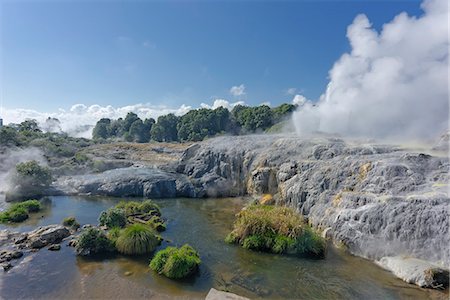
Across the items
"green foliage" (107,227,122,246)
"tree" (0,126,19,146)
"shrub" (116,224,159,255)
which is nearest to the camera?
"shrub" (116,224,159,255)

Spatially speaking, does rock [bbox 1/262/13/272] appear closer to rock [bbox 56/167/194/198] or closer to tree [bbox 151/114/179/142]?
rock [bbox 56/167/194/198]

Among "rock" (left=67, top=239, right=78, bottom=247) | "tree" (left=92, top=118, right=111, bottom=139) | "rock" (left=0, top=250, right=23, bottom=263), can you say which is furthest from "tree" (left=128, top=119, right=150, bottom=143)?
"rock" (left=0, top=250, right=23, bottom=263)

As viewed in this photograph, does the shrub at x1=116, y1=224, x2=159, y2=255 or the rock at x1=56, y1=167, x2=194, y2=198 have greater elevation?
the rock at x1=56, y1=167, x2=194, y2=198

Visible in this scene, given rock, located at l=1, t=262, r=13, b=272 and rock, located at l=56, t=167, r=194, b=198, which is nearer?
rock, located at l=1, t=262, r=13, b=272

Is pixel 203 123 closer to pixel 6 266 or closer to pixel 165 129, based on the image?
pixel 165 129

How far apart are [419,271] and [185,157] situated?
29.6 meters

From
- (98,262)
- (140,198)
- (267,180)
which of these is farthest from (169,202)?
(98,262)

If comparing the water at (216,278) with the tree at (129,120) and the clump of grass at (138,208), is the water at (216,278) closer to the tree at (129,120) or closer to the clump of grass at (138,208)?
the clump of grass at (138,208)

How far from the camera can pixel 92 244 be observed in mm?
16125

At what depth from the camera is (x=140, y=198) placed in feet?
102

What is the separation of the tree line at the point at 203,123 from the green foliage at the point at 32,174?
49.5 m

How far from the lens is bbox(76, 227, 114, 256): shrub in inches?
633

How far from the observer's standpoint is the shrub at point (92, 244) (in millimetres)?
16078

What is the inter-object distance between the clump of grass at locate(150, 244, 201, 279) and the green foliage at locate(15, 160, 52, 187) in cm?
2154
